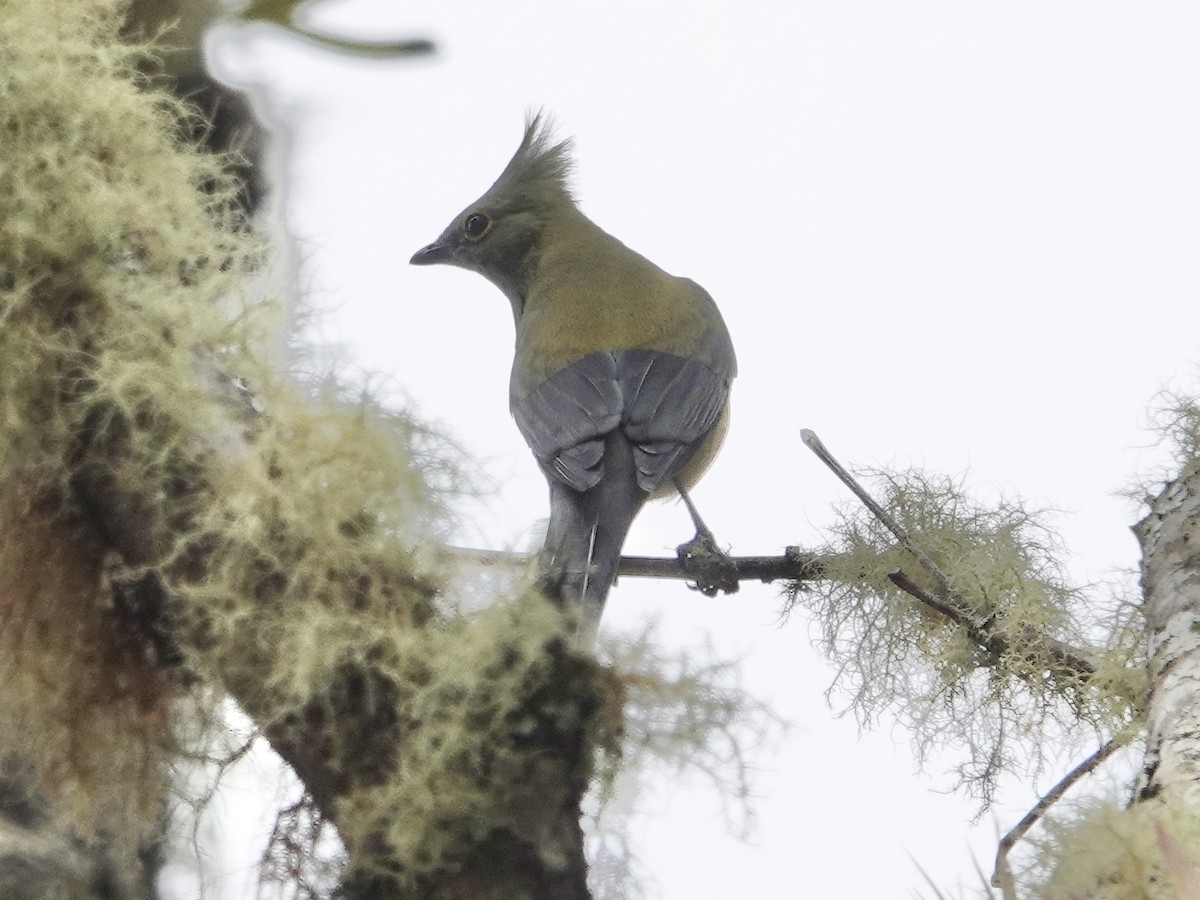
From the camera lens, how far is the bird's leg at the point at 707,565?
1.86 meters

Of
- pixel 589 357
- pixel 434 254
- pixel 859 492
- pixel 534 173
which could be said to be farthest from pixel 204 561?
pixel 534 173

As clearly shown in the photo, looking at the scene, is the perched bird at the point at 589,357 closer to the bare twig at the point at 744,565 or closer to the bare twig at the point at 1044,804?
the bare twig at the point at 744,565

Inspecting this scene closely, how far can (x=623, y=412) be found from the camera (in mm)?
1982

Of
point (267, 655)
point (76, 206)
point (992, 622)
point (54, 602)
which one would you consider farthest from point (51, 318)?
point (992, 622)

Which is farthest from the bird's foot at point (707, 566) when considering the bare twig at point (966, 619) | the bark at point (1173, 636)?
the bark at point (1173, 636)

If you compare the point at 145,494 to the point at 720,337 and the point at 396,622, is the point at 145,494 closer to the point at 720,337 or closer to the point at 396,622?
the point at 396,622

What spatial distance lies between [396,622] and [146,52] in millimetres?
596

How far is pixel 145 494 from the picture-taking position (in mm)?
1104

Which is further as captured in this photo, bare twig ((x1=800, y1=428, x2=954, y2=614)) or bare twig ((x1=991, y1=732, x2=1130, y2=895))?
bare twig ((x1=800, y1=428, x2=954, y2=614))

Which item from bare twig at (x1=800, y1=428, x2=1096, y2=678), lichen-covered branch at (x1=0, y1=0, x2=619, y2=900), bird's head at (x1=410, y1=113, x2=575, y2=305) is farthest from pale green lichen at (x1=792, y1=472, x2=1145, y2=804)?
bird's head at (x1=410, y1=113, x2=575, y2=305)

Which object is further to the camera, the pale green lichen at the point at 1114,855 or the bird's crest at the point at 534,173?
the bird's crest at the point at 534,173

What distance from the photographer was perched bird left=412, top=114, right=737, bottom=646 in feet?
5.91

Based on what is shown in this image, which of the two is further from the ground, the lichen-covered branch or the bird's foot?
the bird's foot

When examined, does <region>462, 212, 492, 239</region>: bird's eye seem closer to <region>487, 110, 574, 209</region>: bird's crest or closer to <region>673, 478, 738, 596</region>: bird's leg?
<region>487, 110, 574, 209</region>: bird's crest
